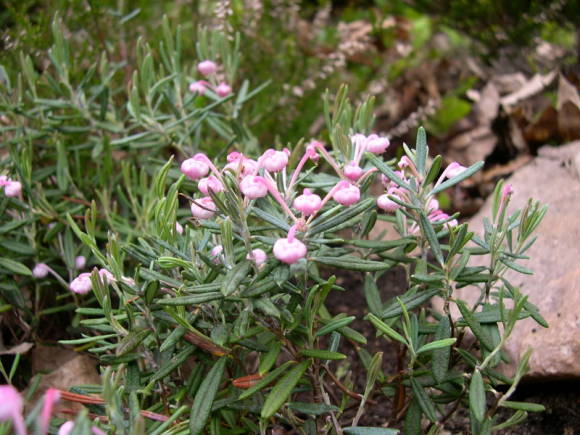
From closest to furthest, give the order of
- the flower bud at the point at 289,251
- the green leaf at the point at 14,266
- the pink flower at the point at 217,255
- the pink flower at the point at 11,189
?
the flower bud at the point at 289,251, the pink flower at the point at 217,255, the pink flower at the point at 11,189, the green leaf at the point at 14,266

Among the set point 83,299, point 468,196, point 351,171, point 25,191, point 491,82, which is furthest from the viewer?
point 491,82

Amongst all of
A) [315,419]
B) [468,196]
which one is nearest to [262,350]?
[315,419]

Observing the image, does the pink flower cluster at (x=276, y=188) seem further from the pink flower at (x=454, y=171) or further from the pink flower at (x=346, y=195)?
the pink flower at (x=454, y=171)

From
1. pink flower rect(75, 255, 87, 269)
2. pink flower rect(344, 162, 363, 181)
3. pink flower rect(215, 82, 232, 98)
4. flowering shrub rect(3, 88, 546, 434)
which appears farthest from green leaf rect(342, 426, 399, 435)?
pink flower rect(215, 82, 232, 98)

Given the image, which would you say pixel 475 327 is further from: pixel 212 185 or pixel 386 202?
pixel 212 185

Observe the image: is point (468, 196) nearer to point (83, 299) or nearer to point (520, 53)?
point (520, 53)

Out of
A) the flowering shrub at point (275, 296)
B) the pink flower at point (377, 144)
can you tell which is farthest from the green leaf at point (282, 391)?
the pink flower at point (377, 144)

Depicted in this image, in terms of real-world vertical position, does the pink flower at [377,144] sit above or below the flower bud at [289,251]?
above
